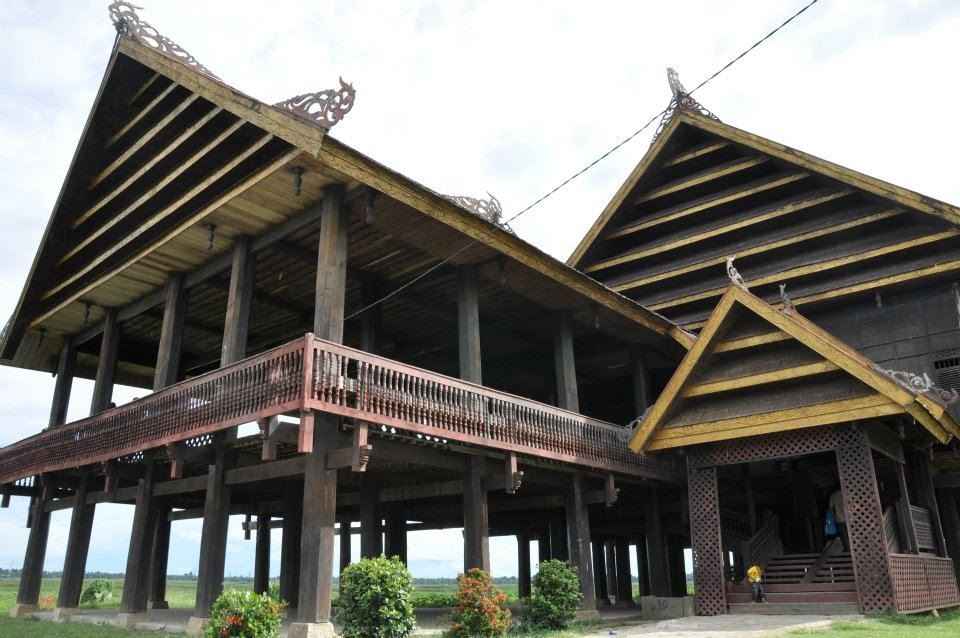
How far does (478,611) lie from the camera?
38.9 feet

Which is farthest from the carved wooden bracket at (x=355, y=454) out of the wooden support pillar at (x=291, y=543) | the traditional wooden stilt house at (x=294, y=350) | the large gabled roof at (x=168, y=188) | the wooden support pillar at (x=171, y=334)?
the wooden support pillar at (x=291, y=543)

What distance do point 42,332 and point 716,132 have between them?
21.2 m

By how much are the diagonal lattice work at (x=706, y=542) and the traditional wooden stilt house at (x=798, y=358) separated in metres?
0.03

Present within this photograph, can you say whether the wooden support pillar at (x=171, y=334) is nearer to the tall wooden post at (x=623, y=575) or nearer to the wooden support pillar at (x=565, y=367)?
the wooden support pillar at (x=565, y=367)

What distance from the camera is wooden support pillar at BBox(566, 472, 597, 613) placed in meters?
16.6

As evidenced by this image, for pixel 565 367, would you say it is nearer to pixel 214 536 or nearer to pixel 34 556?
pixel 214 536

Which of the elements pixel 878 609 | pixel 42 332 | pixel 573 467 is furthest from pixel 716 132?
pixel 42 332

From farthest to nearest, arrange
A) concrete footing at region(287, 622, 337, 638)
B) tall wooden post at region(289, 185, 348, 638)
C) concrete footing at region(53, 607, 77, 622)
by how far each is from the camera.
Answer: concrete footing at region(53, 607, 77, 622) < tall wooden post at region(289, 185, 348, 638) < concrete footing at region(287, 622, 337, 638)

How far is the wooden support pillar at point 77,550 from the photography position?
18172mm

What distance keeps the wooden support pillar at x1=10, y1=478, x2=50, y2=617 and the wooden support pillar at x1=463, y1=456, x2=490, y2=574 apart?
12.1 metres

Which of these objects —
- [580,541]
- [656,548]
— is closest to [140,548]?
[580,541]

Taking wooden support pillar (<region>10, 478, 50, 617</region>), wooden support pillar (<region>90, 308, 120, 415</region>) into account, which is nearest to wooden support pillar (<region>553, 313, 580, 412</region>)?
wooden support pillar (<region>90, 308, 120, 415</region>)

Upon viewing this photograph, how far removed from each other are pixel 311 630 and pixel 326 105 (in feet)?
25.7

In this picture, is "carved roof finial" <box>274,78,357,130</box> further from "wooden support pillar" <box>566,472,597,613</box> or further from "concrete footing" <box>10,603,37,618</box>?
"concrete footing" <box>10,603,37,618</box>
